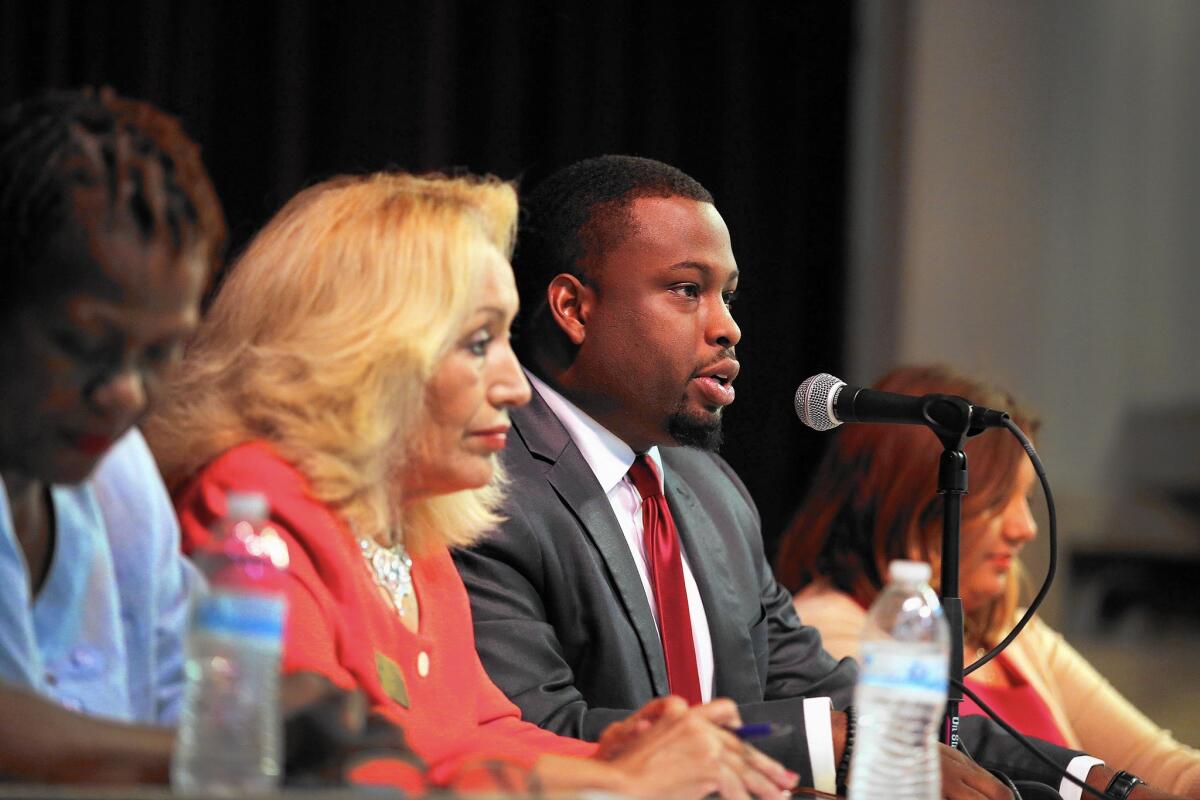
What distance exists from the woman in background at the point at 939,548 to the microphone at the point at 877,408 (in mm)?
1042

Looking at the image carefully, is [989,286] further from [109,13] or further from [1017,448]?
[109,13]

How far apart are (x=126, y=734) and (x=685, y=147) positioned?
3021 mm

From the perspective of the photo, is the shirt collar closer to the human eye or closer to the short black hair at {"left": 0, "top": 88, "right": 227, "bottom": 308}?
the human eye

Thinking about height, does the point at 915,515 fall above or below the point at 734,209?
below

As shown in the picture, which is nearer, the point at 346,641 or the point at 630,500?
the point at 346,641

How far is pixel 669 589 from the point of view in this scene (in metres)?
2.65

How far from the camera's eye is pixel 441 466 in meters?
2.01

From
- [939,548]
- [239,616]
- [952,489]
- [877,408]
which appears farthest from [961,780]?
[239,616]

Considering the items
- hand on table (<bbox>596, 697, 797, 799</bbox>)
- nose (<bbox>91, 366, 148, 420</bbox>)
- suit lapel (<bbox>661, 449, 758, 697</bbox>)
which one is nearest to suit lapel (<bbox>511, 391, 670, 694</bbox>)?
suit lapel (<bbox>661, 449, 758, 697</bbox>)

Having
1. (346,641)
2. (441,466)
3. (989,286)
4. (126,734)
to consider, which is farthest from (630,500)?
(989,286)

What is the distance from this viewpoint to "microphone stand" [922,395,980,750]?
6.88 ft

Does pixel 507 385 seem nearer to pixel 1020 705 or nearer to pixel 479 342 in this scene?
pixel 479 342

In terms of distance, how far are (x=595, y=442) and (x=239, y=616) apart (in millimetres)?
1470

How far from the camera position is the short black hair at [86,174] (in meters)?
1.32
